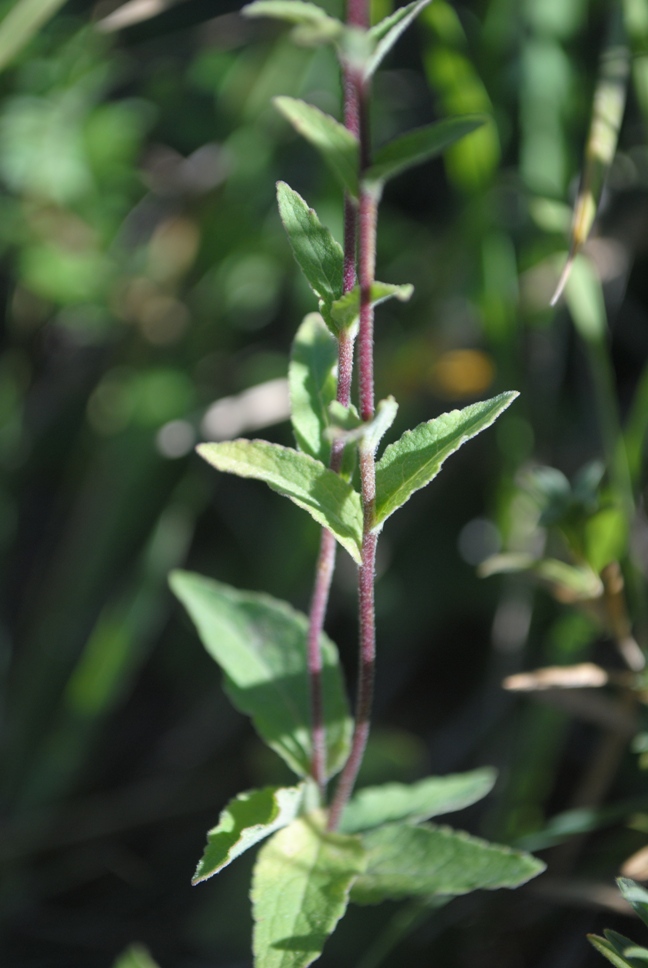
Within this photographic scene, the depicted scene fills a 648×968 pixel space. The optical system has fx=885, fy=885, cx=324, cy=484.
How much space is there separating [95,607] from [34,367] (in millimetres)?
494

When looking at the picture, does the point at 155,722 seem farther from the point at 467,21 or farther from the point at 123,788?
the point at 467,21

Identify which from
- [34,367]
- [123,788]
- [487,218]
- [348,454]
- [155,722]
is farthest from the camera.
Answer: [34,367]

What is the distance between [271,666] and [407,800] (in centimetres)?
19

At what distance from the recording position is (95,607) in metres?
1.39

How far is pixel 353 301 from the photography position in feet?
1.76

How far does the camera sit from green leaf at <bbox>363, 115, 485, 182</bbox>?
0.49m

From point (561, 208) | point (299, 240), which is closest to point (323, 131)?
point (299, 240)

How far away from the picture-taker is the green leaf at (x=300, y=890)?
0.65 m

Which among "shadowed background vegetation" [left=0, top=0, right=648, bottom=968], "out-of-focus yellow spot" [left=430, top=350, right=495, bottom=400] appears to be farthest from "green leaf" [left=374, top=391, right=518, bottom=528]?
"out-of-focus yellow spot" [left=430, top=350, right=495, bottom=400]

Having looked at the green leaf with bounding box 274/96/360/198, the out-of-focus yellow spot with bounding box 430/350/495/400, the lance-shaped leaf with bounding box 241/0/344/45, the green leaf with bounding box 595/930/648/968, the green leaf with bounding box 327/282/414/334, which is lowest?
the out-of-focus yellow spot with bounding box 430/350/495/400

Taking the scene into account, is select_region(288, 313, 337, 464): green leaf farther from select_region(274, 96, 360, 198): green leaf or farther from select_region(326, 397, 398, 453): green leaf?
select_region(274, 96, 360, 198): green leaf

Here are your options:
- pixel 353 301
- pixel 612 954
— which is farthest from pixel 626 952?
pixel 353 301

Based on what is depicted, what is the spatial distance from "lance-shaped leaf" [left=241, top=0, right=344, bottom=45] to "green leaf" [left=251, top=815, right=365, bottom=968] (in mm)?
570

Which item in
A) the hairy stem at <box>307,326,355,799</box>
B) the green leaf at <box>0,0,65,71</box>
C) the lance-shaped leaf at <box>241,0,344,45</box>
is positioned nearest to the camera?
the lance-shaped leaf at <box>241,0,344,45</box>
